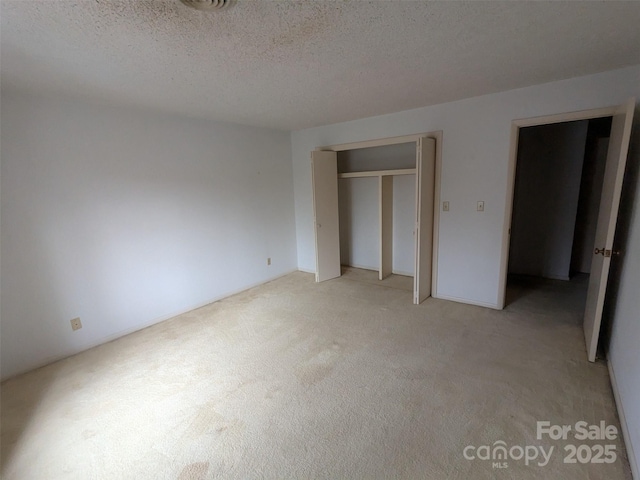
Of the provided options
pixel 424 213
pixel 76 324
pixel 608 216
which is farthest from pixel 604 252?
pixel 76 324

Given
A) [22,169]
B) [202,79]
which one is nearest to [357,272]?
[202,79]

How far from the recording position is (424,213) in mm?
3338

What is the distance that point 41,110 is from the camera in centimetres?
239

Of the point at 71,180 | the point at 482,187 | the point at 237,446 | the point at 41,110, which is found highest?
the point at 41,110

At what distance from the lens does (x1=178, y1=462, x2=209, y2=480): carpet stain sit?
1523mm

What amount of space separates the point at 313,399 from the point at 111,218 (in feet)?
8.17

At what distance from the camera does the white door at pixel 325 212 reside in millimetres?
4121

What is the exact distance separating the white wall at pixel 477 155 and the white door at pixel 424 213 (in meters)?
0.13

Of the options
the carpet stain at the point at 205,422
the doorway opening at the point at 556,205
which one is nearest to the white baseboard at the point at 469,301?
the doorway opening at the point at 556,205

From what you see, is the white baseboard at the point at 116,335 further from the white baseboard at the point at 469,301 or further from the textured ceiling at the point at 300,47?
the white baseboard at the point at 469,301

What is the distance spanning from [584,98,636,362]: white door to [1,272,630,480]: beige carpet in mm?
290

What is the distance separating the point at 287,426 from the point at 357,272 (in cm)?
316

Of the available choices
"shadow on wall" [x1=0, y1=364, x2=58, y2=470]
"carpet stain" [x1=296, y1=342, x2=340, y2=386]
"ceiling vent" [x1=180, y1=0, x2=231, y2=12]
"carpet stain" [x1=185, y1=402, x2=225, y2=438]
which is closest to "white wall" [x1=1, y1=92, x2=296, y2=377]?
"shadow on wall" [x1=0, y1=364, x2=58, y2=470]

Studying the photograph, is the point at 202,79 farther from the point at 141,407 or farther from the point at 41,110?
the point at 141,407
